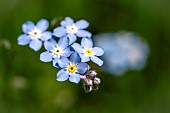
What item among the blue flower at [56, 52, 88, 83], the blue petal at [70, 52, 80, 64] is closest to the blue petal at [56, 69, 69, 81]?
the blue flower at [56, 52, 88, 83]

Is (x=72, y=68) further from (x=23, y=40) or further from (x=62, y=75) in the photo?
(x=23, y=40)

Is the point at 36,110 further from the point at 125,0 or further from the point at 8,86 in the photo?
the point at 125,0

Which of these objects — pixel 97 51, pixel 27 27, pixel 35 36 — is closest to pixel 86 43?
pixel 97 51

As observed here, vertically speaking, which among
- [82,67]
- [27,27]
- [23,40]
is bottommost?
[82,67]

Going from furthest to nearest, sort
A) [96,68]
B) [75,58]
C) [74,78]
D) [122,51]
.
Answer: [122,51]
[96,68]
[75,58]
[74,78]

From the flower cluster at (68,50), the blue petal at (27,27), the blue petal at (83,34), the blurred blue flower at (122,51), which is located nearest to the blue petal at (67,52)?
the flower cluster at (68,50)
